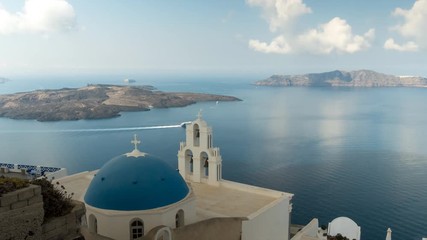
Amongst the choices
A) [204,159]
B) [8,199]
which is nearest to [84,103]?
[204,159]

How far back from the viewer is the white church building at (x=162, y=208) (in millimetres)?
12648

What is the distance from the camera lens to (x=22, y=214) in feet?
19.8

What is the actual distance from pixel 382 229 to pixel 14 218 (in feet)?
108

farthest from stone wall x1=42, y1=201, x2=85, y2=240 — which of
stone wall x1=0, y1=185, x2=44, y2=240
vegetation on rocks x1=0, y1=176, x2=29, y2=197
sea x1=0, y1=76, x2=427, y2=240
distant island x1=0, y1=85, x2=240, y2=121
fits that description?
distant island x1=0, y1=85, x2=240, y2=121

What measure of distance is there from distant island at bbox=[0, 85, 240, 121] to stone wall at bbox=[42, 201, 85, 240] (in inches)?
3706

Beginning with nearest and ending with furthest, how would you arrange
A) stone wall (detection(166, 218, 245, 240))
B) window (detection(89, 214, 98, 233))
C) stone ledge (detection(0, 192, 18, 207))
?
stone ledge (detection(0, 192, 18, 207))
stone wall (detection(166, 218, 245, 240))
window (detection(89, 214, 98, 233))

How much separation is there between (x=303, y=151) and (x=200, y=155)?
147 feet

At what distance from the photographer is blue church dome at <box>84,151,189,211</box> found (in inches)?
506

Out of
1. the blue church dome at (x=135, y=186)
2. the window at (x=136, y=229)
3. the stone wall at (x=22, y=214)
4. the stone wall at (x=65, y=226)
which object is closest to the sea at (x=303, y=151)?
the blue church dome at (x=135, y=186)

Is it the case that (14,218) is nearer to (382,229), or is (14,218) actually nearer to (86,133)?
(382,229)

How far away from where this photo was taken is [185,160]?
20906 mm

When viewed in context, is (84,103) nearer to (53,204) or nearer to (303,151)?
(303,151)

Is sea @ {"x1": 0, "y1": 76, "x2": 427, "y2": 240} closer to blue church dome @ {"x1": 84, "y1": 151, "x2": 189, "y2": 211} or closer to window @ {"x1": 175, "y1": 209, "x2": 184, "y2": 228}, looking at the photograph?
window @ {"x1": 175, "y1": 209, "x2": 184, "y2": 228}

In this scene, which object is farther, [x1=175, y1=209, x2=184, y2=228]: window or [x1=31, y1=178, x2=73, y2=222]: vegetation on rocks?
[x1=175, y1=209, x2=184, y2=228]: window
